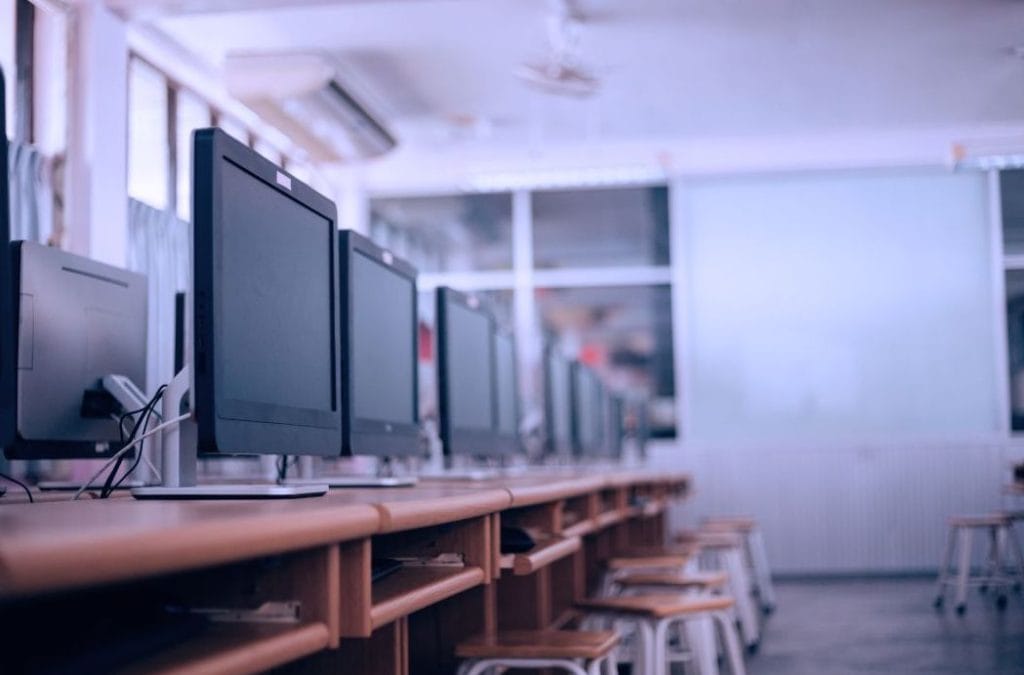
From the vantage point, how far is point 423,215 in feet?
32.3

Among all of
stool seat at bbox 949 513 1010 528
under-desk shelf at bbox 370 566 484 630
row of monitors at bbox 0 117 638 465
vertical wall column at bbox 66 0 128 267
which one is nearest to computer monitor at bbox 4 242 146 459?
Result: row of monitors at bbox 0 117 638 465

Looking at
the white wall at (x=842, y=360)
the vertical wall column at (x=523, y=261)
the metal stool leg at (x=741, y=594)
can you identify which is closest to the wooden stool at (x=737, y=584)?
the metal stool leg at (x=741, y=594)

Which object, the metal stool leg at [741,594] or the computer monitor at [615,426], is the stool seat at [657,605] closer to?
the metal stool leg at [741,594]

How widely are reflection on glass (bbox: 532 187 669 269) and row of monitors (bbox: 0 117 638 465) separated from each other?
20.6 ft

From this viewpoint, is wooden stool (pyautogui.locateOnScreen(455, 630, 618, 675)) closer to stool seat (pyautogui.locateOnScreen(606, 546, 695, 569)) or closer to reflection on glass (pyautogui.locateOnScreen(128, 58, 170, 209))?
stool seat (pyautogui.locateOnScreen(606, 546, 695, 569))

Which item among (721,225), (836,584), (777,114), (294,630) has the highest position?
(777,114)

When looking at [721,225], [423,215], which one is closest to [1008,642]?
[721,225]

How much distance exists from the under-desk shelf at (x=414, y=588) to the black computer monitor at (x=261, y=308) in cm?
27

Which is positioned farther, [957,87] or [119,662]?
[957,87]

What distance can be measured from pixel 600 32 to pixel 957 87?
2672 millimetres

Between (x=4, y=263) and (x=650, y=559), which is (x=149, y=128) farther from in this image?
(x=4, y=263)

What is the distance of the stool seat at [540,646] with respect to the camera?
8.31 ft

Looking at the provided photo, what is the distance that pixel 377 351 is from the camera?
8.94 ft

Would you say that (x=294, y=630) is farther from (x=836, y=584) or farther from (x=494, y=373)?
(x=836, y=584)
